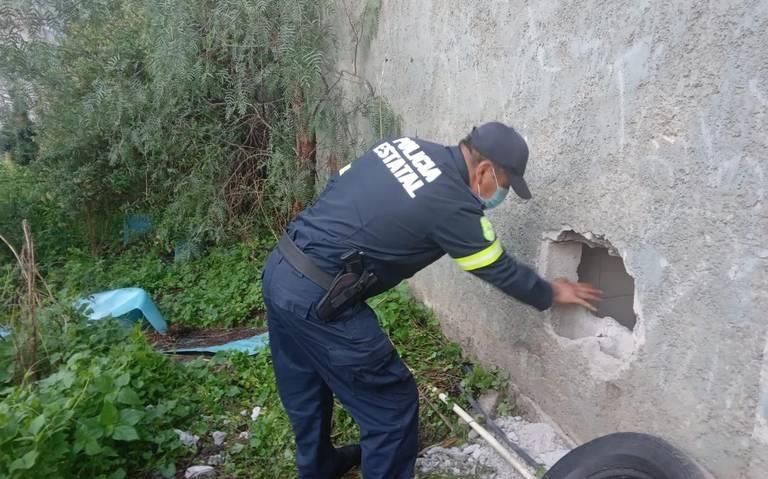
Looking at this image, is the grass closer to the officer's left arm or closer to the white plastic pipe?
the white plastic pipe

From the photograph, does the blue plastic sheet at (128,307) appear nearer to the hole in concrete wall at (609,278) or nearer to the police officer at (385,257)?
the police officer at (385,257)

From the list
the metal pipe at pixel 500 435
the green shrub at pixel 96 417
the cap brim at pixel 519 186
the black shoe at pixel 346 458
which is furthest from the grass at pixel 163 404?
the cap brim at pixel 519 186

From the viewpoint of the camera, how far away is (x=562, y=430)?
262 cm

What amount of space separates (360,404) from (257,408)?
48.7 inches

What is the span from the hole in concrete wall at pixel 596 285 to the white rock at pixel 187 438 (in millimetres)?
1903

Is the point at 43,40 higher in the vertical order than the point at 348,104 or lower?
higher

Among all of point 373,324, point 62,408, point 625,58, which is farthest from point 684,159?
point 62,408

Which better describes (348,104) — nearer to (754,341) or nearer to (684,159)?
(684,159)

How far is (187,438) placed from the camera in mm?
3033

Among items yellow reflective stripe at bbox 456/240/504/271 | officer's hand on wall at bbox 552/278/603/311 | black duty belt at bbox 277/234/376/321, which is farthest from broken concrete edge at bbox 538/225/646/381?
black duty belt at bbox 277/234/376/321

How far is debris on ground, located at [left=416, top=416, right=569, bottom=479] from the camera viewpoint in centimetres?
261

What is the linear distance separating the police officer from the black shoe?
0.36 meters

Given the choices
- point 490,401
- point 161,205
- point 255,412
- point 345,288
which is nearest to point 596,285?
point 490,401

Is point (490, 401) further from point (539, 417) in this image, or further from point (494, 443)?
point (494, 443)
